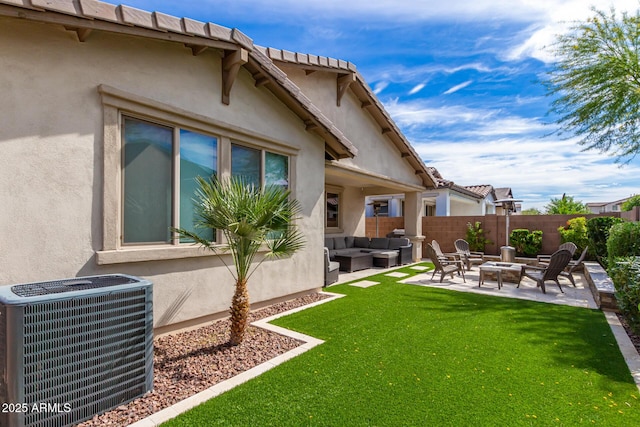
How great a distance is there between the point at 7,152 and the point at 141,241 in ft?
6.46

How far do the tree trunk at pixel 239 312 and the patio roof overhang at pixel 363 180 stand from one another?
17.4 feet

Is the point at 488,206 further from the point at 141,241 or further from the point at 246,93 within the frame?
the point at 141,241

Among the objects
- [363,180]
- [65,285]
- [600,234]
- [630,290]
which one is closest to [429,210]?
[600,234]

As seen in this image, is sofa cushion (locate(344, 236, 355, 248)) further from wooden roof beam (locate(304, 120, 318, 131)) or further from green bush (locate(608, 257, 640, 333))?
green bush (locate(608, 257, 640, 333))

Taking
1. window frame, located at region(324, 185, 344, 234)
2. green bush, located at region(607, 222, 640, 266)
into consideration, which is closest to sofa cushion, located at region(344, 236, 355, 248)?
window frame, located at region(324, 185, 344, 234)

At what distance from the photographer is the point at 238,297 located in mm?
4898

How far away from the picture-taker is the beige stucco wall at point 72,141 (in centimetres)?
376

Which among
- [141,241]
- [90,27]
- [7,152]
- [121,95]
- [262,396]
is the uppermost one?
[90,27]

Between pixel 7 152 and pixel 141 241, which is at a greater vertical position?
pixel 7 152

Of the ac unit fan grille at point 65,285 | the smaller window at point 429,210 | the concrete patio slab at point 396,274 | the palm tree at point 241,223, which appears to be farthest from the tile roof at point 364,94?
the smaller window at point 429,210

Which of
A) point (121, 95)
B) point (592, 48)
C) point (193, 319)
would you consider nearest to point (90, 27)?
point (121, 95)

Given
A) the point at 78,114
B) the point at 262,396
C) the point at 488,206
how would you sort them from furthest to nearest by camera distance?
the point at 488,206 → the point at 78,114 → the point at 262,396

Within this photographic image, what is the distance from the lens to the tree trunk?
490cm

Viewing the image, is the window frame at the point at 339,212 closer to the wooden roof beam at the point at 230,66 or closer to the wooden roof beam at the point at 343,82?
the wooden roof beam at the point at 343,82
